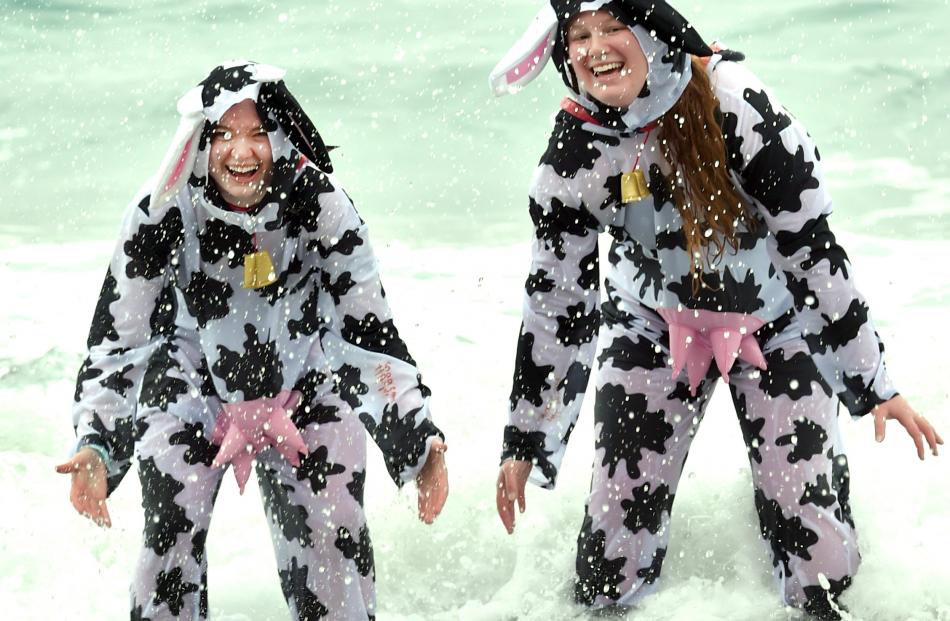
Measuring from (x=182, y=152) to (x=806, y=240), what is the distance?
178 cm

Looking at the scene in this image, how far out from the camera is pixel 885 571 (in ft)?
15.3

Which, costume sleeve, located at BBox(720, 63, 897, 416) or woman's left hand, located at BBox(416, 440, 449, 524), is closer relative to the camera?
costume sleeve, located at BBox(720, 63, 897, 416)

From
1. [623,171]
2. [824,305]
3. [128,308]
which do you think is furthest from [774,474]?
[128,308]

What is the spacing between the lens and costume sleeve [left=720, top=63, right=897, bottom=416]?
3.78 metres

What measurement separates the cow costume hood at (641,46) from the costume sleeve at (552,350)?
16.5 inches

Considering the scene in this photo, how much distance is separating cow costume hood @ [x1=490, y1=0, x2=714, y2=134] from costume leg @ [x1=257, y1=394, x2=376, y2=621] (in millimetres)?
1102

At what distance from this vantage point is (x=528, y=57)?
3729 millimetres

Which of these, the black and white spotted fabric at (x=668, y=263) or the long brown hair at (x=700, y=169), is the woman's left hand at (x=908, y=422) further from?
the long brown hair at (x=700, y=169)

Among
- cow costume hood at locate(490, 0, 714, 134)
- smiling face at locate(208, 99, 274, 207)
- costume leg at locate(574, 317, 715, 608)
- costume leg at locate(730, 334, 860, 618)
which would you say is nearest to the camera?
cow costume hood at locate(490, 0, 714, 134)

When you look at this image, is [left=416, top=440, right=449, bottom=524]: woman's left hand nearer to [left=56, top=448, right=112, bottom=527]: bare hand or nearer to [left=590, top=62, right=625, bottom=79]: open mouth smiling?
[left=56, top=448, right=112, bottom=527]: bare hand

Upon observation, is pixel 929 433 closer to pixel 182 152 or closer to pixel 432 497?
pixel 432 497

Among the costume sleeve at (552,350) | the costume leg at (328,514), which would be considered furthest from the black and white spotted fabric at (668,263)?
the costume leg at (328,514)

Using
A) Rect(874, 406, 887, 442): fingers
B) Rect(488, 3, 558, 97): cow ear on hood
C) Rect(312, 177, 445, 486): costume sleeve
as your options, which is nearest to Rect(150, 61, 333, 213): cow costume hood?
Rect(312, 177, 445, 486): costume sleeve

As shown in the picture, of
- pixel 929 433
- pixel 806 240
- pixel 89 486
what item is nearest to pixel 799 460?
pixel 929 433
